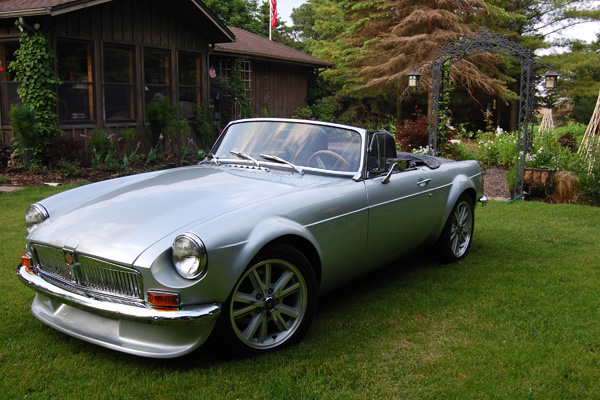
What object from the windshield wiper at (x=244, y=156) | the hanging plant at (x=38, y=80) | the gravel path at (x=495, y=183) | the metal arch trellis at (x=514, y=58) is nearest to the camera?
the windshield wiper at (x=244, y=156)

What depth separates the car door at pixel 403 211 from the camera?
13.6ft

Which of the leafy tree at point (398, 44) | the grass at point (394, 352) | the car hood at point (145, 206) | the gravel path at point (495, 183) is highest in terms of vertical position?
the leafy tree at point (398, 44)

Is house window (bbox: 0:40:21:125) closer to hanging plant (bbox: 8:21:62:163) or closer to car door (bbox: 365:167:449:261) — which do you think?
hanging plant (bbox: 8:21:62:163)

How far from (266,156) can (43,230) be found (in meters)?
1.73

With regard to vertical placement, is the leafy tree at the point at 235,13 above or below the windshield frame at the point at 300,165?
above

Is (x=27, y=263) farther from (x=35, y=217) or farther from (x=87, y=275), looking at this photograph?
(x=87, y=275)

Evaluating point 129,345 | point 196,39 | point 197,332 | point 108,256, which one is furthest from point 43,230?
point 196,39

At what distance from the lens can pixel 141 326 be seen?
9.70ft

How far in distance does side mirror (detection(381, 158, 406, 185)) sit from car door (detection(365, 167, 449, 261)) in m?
0.03

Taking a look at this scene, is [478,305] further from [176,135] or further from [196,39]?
[196,39]

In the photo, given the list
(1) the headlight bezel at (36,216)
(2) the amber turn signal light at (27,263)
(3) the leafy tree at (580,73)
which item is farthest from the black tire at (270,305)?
(3) the leafy tree at (580,73)

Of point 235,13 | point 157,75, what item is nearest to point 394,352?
point 157,75

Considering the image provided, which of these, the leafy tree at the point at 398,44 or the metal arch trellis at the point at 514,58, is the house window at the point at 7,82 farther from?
the leafy tree at the point at 398,44

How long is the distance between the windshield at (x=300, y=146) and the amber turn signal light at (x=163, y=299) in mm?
1710
